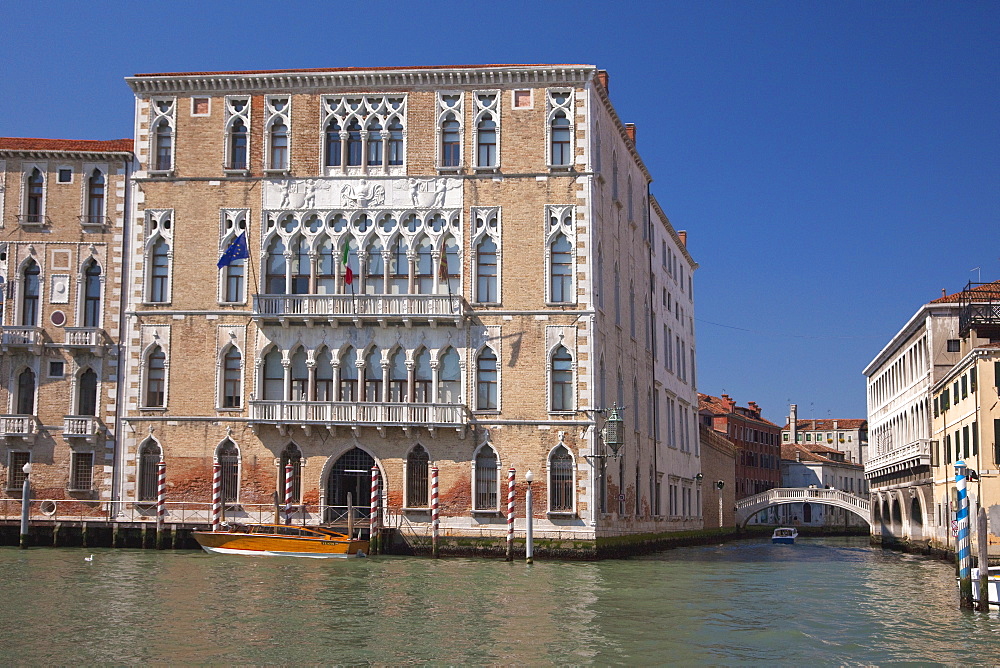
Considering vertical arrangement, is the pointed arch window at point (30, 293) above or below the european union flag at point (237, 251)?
below

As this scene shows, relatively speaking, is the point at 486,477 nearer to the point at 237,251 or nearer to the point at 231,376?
the point at 231,376

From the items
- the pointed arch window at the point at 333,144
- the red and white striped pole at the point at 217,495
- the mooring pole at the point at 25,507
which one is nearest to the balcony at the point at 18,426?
the mooring pole at the point at 25,507

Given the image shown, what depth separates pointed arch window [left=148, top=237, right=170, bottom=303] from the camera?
113 ft

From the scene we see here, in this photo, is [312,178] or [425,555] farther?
[312,178]

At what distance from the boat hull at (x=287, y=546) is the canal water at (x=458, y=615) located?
2.10 feet

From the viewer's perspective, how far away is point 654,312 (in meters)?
45.5

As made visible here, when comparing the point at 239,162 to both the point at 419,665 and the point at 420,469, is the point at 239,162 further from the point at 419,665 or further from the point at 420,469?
the point at 419,665

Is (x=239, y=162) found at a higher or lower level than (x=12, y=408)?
higher

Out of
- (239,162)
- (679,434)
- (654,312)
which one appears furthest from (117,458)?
(679,434)

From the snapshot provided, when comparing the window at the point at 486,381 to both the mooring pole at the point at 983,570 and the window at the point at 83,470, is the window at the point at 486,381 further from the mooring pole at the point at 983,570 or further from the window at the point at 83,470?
the mooring pole at the point at 983,570

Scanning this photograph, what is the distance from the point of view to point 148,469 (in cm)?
3409

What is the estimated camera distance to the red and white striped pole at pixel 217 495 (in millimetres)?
31859

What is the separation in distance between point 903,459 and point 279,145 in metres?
24.9

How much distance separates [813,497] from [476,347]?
33.9 metres
